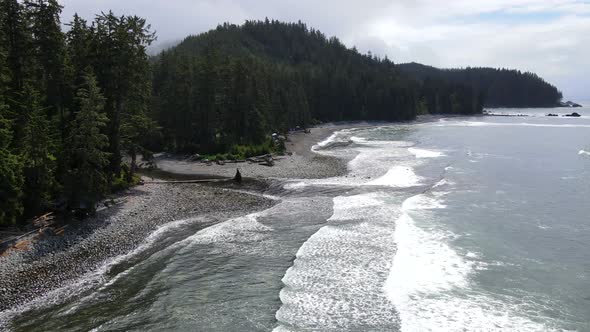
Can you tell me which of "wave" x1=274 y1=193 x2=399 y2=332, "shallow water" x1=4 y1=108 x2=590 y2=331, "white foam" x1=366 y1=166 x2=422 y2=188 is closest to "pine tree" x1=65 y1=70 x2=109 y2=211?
"shallow water" x1=4 y1=108 x2=590 y2=331

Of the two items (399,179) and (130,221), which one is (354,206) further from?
(130,221)

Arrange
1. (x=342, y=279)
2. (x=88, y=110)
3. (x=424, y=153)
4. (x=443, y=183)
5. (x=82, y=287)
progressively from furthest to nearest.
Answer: (x=424, y=153) < (x=443, y=183) < (x=88, y=110) < (x=342, y=279) < (x=82, y=287)

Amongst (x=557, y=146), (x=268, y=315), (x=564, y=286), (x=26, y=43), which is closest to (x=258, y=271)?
(x=268, y=315)

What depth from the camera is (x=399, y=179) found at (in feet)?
152

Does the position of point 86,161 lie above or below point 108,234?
above

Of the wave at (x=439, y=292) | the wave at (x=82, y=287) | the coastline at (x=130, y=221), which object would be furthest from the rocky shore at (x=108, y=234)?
the wave at (x=439, y=292)

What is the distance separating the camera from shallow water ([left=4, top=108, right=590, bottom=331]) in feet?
55.7

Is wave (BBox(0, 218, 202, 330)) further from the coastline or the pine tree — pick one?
the pine tree

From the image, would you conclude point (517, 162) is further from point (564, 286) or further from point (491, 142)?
point (564, 286)

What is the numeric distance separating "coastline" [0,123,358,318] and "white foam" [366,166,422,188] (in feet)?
19.0

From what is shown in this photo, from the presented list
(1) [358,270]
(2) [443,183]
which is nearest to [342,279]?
(1) [358,270]

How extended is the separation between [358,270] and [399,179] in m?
26.1

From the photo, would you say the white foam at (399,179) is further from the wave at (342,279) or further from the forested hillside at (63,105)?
the forested hillside at (63,105)

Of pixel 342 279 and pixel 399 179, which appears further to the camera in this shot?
pixel 399 179
